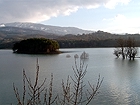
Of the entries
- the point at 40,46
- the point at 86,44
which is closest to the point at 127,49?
the point at 40,46

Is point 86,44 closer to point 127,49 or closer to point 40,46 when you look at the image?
point 40,46

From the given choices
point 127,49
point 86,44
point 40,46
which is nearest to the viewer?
point 127,49

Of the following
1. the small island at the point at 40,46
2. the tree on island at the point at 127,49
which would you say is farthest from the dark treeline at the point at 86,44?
the tree on island at the point at 127,49

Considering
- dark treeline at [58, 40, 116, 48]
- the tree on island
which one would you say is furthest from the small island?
dark treeline at [58, 40, 116, 48]

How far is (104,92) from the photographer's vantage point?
11109mm

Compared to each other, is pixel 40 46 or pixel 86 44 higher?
pixel 86 44

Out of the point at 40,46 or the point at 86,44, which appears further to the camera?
the point at 86,44

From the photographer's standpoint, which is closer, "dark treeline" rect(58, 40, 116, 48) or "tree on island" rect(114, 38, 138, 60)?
"tree on island" rect(114, 38, 138, 60)

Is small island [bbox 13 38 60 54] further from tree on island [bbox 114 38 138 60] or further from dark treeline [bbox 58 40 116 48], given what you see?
dark treeline [bbox 58 40 116 48]

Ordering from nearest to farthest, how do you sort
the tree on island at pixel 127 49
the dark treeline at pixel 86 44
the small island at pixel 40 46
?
the tree on island at pixel 127 49 → the small island at pixel 40 46 → the dark treeline at pixel 86 44

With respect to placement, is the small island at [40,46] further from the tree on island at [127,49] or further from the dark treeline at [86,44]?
the dark treeline at [86,44]

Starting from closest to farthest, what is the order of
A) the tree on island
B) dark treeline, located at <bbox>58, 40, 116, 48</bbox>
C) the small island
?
the tree on island → the small island → dark treeline, located at <bbox>58, 40, 116, 48</bbox>

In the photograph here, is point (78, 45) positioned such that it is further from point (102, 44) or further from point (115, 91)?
point (115, 91)

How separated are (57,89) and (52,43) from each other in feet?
130
